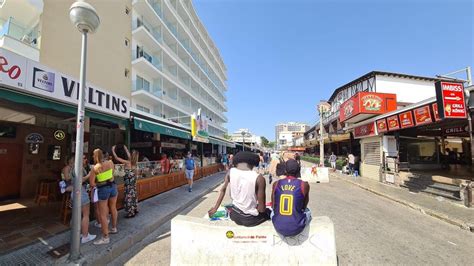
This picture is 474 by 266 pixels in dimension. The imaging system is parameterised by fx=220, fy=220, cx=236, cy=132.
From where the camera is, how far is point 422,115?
973cm

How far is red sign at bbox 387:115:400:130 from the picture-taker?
11.9m

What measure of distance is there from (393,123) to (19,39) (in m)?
18.7

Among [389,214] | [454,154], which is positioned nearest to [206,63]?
[454,154]

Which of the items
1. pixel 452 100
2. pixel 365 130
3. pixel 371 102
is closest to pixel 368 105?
pixel 371 102

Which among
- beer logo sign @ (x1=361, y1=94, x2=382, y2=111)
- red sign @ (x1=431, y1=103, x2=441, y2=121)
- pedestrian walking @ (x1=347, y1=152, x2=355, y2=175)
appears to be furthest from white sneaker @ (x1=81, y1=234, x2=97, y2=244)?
pedestrian walking @ (x1=347, y1=152, x2=355, y2=175)

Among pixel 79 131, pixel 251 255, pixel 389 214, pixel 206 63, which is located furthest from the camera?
pixel 206 63

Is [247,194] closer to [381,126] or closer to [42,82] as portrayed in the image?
[42,82]

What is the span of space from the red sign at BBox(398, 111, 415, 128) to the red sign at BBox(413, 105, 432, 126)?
1.19ft

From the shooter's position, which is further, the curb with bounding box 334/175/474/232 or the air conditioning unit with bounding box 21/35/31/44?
the air conditioning unit with bounding box 21/35/31/44

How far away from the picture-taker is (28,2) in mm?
10297

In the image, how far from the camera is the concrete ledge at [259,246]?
3.08 metres

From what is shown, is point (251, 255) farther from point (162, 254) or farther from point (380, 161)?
point (380, 161)

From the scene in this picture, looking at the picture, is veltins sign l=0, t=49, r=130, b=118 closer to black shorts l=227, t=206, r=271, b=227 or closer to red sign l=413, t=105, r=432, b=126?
black shorts l=227, t=206, r=271, b=227

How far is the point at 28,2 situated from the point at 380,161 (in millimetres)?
20822
